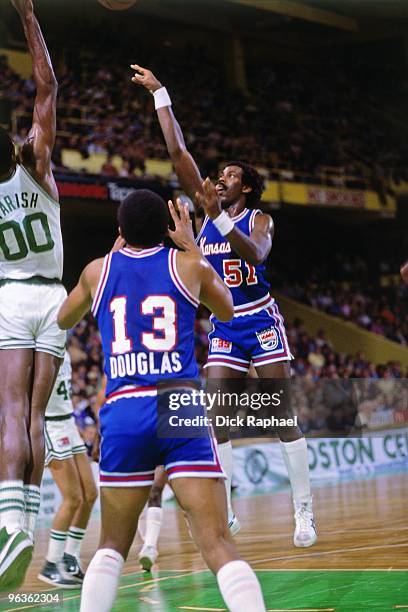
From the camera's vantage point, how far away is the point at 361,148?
82.2 feet

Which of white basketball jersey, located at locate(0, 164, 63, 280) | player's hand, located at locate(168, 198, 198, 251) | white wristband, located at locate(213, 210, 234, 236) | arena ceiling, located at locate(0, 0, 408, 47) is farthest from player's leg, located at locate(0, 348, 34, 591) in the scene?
arena ceiling, located at locate(0, 0, 408, 47)

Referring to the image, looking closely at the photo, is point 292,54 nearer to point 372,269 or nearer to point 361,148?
point 361,148

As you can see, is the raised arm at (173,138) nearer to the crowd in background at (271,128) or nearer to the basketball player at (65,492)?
the basketball player at (65,492)

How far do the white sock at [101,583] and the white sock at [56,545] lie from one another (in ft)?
8.90

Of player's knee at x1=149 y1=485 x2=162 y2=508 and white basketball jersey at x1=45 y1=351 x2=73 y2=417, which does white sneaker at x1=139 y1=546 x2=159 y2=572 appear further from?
white basketball jersey at x1=45 y1=351 x2=73 y2=417

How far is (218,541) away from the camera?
4465mm

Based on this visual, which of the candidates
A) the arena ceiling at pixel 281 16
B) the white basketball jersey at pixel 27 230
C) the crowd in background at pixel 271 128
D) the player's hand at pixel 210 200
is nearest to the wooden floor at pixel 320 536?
the white basketball jersey at pixel 27 230

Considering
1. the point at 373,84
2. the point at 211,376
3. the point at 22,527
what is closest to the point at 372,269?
the point at 373,84

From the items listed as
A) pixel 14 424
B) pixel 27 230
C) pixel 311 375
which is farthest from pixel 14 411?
pixel 311 375

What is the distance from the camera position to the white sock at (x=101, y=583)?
4.56m

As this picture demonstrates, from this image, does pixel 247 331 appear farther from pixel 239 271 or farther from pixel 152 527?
pixel 152 527

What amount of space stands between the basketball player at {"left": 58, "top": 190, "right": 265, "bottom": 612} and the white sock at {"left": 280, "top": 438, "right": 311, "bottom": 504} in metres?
2.93

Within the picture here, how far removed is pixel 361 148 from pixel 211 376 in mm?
18319

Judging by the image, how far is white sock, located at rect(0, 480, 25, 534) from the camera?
561 centimetres
